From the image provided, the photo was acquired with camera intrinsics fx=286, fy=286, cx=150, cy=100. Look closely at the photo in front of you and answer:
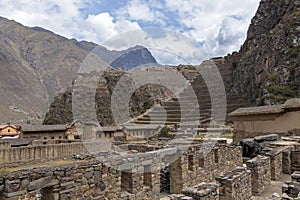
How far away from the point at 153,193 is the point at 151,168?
0.59m

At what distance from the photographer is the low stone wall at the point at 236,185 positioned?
5641 millimetres

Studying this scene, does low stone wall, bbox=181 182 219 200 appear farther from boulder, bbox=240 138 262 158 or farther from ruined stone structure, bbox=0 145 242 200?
boulder, bbox=240 138 262 158

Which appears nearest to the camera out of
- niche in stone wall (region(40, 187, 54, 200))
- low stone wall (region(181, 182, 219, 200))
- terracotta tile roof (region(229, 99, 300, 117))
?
niche in stone wall (region(40, 187, 54, 200))

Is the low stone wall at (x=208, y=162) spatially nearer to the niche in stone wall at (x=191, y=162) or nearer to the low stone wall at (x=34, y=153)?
the niche in stone wall at (x=191, y=162)

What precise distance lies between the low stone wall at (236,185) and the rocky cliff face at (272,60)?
1352 inches

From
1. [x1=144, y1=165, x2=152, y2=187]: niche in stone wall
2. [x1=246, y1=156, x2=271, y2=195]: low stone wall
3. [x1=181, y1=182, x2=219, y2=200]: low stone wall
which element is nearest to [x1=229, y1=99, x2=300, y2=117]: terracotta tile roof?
[x1=246, y1=156, x2=271, y2=195]: low stone wall

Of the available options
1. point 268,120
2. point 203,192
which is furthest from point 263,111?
point 203,192

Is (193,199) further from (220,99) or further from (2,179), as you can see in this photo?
(220,99)

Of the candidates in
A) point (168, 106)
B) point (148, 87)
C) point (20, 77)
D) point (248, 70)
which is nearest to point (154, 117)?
point (168, 106)

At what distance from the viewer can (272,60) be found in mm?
47969

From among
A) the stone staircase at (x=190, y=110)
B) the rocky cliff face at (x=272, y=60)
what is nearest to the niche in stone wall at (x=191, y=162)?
the rocky cliff face at (x=272, y=60)

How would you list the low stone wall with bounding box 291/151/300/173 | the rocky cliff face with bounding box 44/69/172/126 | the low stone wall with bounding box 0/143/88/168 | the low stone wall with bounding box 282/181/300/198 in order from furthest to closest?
the rocky cliff face with bounding box 44/69/172/126 < the low stone wall with bounding box 0/143/88/168 < the low stone wall with bounding box 291/151/300/173 < the low stone wall with bounding box 282/181/300/198

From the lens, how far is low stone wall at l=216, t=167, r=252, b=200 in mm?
5641

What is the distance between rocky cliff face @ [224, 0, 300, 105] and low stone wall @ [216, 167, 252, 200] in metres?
34.3
